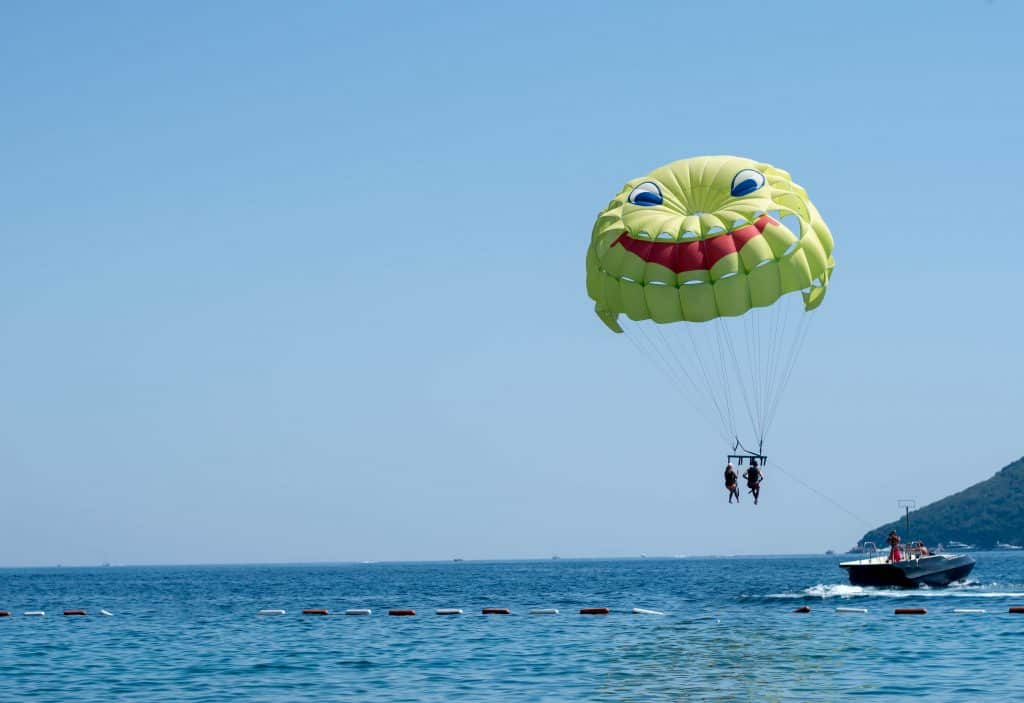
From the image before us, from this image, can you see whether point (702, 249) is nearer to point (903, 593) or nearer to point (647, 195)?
point (647, 195)

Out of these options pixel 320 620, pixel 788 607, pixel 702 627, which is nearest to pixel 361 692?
pixel 702 627

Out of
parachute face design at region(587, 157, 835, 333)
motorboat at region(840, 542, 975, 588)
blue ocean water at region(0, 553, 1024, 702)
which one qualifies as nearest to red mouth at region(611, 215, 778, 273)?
parachute face design at region(587, 157, 835, 333)

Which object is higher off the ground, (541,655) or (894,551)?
(894,551)

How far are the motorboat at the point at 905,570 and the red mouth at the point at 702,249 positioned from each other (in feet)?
111

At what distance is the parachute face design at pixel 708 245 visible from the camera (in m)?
37.3

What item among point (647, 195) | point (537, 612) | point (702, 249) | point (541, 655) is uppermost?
point (647, 195)

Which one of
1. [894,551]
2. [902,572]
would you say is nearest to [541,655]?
[902,572]

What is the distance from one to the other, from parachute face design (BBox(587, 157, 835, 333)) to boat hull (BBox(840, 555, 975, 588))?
1254 inches

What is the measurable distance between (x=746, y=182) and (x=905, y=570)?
35325mm

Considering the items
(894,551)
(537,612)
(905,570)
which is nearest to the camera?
(537,612)

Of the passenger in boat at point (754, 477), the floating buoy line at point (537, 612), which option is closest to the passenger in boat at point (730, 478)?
the passenger in boat at point (754, 477)

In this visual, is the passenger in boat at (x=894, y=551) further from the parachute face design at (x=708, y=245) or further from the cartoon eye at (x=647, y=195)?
the cartoon eye at (x=647, y=195)

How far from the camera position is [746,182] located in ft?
127

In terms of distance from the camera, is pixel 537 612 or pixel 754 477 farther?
pixel 537 612
